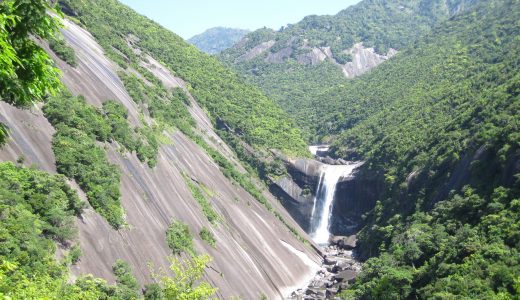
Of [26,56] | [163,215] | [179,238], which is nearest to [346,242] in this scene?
[179,238]

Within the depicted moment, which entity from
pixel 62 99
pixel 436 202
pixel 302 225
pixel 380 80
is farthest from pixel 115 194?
pixel 380 80

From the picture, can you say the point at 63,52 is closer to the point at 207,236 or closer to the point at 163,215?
the point at 163,215

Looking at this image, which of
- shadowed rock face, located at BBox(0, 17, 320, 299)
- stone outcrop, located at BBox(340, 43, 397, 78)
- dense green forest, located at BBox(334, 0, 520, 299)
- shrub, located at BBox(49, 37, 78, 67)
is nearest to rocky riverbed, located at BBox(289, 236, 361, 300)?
shadowed rock face, located at BBox(0, 17, 320, 299)

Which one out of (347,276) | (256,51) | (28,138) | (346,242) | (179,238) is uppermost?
(256,51)

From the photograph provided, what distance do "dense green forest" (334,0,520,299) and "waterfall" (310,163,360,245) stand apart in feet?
20.2

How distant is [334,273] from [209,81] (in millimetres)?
50396

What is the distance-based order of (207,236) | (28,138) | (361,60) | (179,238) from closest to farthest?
(28,138), (179,238), (207,236), (361,60)

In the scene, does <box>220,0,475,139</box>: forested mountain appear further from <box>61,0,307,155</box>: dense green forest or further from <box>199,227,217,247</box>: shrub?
<box>199,227,217,247</box>: shrub

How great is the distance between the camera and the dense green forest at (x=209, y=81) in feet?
263

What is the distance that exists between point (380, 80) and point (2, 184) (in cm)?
11525

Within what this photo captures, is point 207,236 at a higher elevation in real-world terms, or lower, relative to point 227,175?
lower

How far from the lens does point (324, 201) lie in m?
81.7

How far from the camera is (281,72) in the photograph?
16438 centimetres

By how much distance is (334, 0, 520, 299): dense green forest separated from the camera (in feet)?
121
